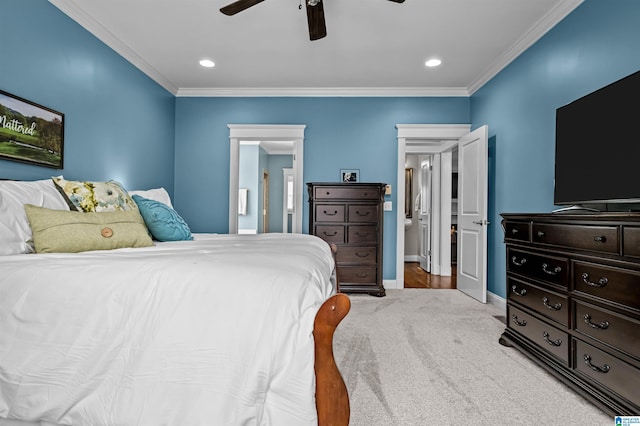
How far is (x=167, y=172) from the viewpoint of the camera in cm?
441

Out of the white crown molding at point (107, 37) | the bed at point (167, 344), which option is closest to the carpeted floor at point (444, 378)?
the bed at point (167, 344)

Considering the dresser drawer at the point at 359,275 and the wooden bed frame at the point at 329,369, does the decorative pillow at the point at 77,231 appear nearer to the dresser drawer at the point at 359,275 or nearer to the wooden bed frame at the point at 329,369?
the wooden bed frame at the point at 329,369

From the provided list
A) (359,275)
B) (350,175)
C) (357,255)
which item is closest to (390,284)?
(359,275)

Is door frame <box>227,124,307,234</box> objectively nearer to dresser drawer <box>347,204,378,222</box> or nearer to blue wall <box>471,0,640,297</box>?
dresser drawer <box>347,204,378,222</box>

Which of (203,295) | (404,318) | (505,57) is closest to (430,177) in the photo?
(505,57)

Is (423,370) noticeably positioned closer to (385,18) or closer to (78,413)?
(78,413)

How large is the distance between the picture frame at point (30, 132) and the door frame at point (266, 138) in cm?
213

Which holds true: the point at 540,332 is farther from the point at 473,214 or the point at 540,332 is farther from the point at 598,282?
the point at 473,214

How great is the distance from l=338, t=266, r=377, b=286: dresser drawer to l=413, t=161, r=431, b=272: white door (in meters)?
2.39

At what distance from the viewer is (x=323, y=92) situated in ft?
14.8

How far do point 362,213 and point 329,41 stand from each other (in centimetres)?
193

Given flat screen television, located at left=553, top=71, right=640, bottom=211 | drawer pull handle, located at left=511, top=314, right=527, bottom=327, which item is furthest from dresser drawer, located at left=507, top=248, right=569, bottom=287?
flat screen television, located at left=553, top=71, right=640, bottom=211

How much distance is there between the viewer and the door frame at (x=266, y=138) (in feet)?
14.9

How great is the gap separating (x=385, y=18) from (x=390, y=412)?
296cm
